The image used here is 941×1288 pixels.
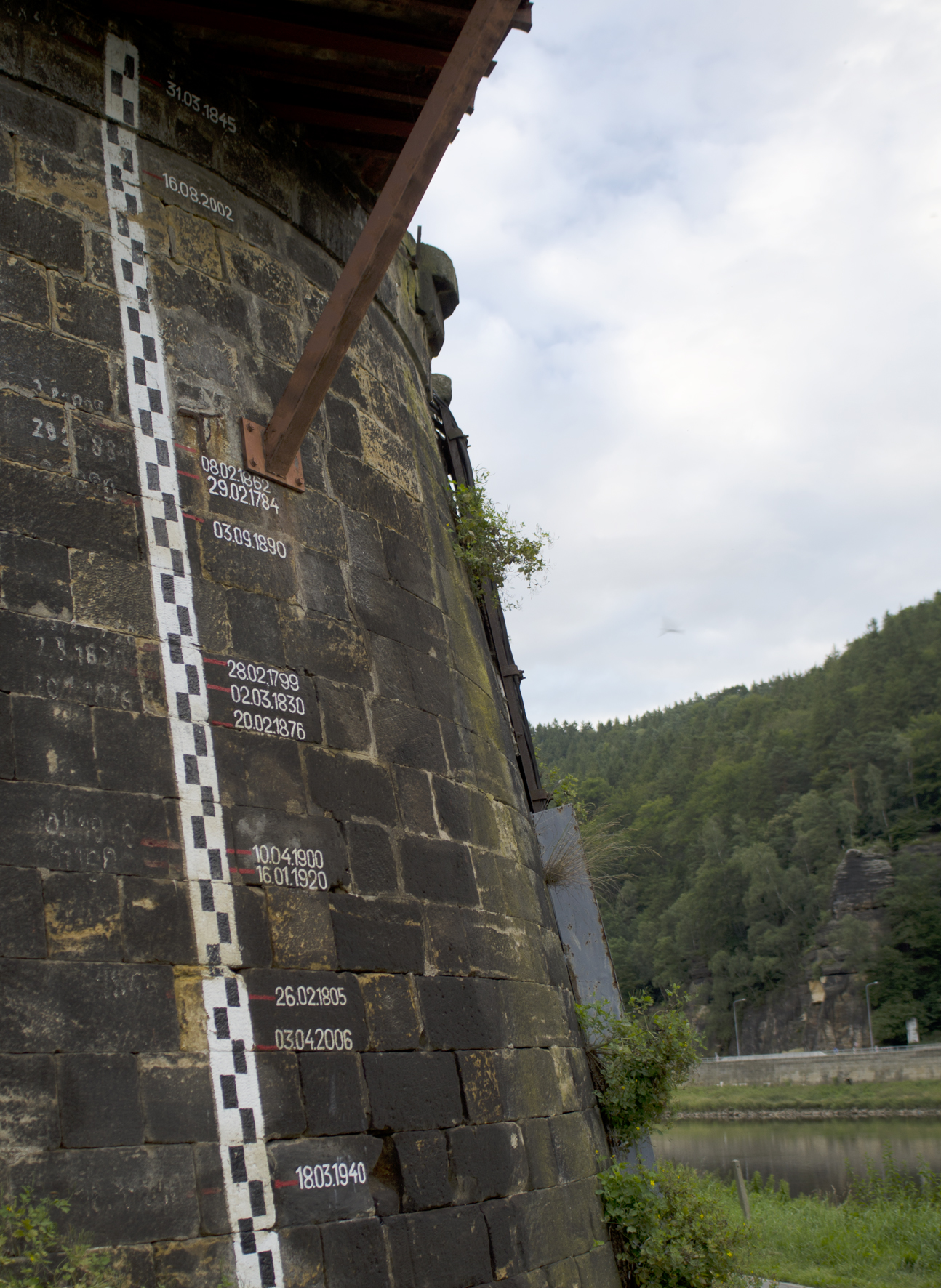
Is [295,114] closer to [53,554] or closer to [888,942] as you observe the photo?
[53,554]

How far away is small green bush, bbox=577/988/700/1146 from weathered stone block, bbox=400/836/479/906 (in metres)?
2.06

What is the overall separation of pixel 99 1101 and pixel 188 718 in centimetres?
137

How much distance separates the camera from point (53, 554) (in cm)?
388

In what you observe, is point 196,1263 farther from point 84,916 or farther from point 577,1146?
point 577,1146

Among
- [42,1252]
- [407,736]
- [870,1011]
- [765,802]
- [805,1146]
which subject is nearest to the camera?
[42,1252]

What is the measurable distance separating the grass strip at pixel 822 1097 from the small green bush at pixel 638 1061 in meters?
34.3

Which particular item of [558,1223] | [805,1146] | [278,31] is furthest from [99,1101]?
[805,1146]

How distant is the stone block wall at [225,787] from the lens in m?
3.42

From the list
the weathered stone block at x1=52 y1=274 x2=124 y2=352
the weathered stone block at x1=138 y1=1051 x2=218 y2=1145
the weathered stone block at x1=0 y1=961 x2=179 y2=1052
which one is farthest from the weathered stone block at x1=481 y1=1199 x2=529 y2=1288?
the weathered stone block at x1=52 y1=274 x2=124 y2=352

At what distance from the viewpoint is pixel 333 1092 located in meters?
3.93

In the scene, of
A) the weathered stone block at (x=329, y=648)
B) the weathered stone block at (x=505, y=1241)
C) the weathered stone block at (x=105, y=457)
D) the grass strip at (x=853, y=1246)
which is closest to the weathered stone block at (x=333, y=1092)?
the weathered stone block at (x=505, y=1241)

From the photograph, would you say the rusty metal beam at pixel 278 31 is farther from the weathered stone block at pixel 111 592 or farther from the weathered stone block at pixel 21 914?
the weathered stone block at pixel 21 914

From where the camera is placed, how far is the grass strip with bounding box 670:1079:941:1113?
39875mm

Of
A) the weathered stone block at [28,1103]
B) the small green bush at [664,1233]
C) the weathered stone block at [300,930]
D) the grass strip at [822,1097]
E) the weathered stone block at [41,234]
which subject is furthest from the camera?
the grass strip at [822,1097]
